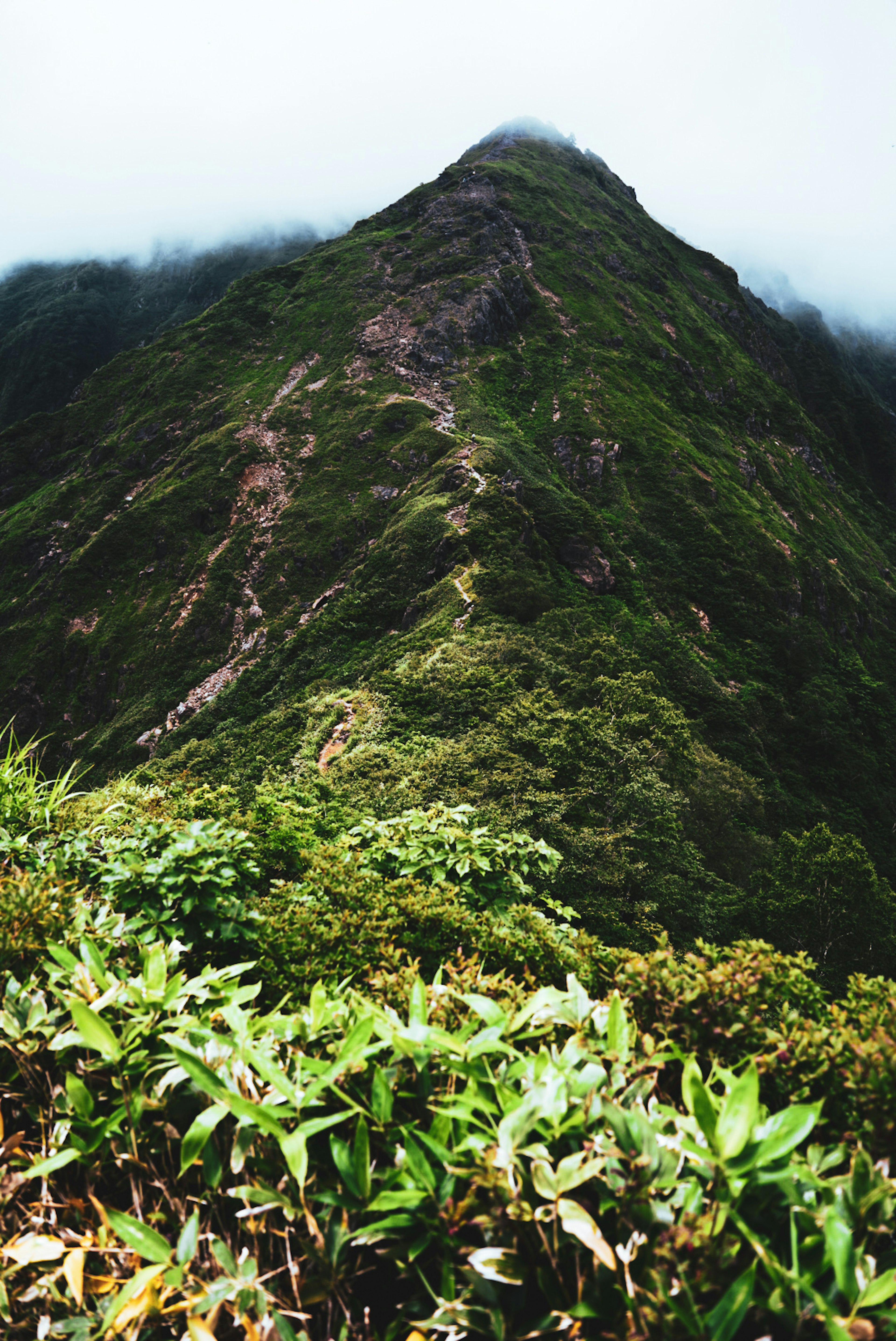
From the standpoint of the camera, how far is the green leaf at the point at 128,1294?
1.65 metres

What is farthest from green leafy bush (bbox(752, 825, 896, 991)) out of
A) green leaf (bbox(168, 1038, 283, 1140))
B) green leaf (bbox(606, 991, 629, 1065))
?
green leaf (bbox(168, 1038, 283, 1140))

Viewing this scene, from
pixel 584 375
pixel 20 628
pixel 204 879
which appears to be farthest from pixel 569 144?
pixel 204 879

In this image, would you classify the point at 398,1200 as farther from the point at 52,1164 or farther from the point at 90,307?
the point at 90,307

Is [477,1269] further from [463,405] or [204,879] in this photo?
[463,405]

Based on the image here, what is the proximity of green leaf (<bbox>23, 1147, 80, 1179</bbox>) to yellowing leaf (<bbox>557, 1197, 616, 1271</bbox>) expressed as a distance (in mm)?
1569

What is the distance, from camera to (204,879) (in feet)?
11.7

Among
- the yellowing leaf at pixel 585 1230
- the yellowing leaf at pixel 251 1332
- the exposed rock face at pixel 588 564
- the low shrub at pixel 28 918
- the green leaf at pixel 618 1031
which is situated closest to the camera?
the yellowing leaf at pixel 585 1230

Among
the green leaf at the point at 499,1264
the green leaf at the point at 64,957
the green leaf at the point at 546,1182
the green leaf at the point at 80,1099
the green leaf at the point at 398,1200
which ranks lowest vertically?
the green leaf at the point at 499,1264

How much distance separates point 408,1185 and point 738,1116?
103cm

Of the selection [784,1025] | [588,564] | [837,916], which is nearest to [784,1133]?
[784,1025]

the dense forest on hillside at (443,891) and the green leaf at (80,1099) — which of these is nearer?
the dense forest on hillside at (443,891)

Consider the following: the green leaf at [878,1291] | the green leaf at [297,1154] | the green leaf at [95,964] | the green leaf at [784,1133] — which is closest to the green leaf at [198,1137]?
the green leaf at [297,1154]

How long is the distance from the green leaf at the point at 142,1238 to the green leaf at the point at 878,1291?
189 cm

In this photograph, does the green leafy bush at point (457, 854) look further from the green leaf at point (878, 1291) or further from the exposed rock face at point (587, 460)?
the exposed rock face at point (587, 460)
